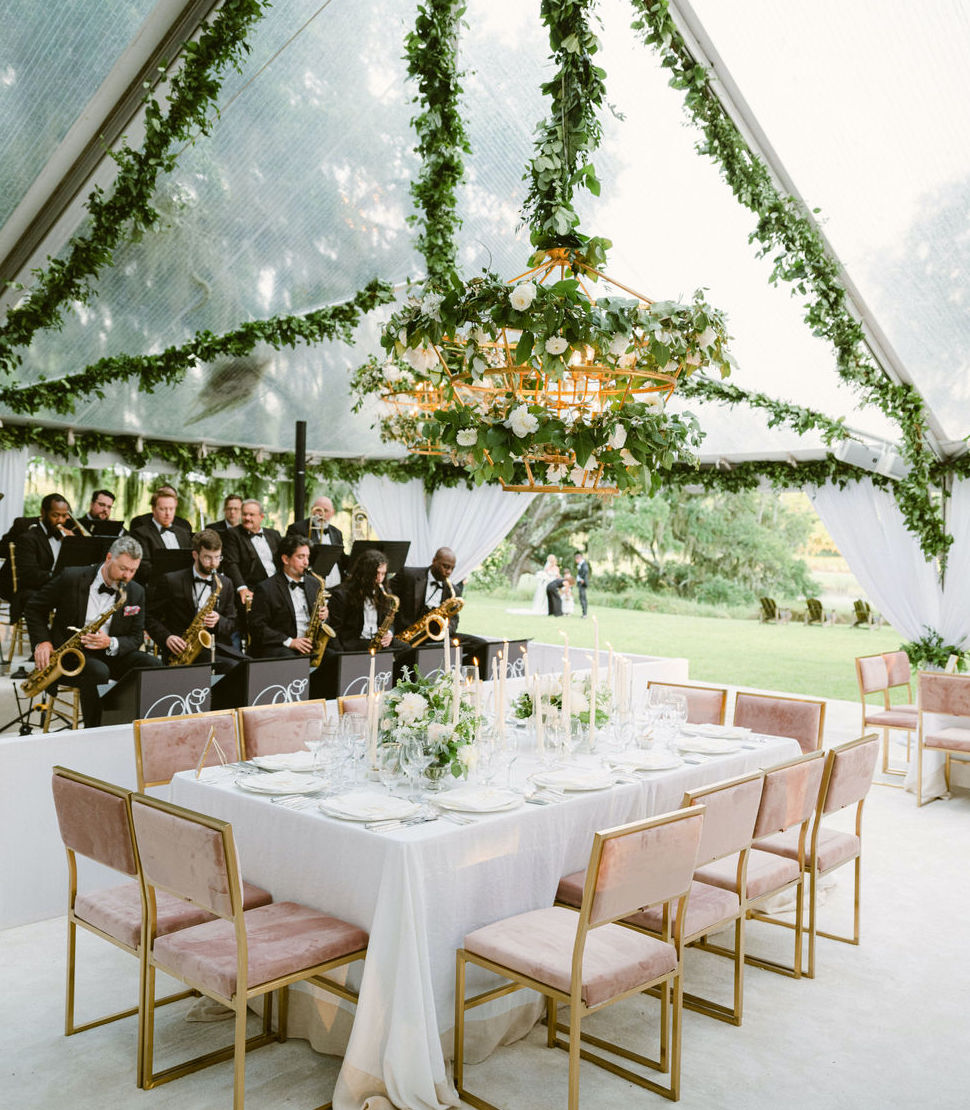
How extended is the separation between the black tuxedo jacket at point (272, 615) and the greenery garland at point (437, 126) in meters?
2.59

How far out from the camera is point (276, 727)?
4531 millimetres

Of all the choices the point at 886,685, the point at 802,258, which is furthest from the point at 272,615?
the point at 886,685

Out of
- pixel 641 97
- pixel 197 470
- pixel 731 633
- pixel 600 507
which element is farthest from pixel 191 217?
pixel 600 507

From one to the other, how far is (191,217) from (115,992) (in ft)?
17.9

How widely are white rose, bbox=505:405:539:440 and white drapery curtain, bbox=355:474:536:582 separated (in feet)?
27.3

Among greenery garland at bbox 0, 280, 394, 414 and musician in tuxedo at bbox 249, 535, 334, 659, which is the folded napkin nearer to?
musician in tuxedo at bbox 249, 535, 334, 659

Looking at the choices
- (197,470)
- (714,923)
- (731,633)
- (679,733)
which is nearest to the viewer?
(714,923)

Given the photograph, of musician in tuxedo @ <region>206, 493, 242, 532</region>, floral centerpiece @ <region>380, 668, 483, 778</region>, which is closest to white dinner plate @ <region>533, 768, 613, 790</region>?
floral centerpiece @ <region>380, 668, 483, 778</region>

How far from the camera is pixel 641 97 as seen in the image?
21.0 feet

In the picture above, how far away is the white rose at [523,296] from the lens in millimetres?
3049

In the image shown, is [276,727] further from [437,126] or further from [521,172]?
[521,172]

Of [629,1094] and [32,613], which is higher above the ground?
[32,613]

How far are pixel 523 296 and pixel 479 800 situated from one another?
1.70 meters

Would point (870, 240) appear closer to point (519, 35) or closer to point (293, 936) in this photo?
point (519, 35)
